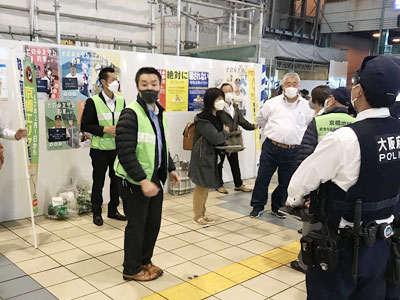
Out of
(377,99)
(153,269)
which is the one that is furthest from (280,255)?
(377,99)

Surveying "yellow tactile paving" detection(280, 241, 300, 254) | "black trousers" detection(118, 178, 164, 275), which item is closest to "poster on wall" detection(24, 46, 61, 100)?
"black trousers" detection(118, 178, 164, 275)

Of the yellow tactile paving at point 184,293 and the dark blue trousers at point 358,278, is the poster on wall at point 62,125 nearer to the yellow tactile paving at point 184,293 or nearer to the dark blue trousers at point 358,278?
the yellow tactile paving at point 184,293

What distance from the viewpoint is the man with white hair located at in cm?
430

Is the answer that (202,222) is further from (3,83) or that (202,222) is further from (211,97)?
(3,83)

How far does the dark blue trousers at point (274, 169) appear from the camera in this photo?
14.5ft

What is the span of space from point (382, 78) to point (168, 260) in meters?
2.44

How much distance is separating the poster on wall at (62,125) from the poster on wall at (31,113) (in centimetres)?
30

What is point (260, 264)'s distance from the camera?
350 centimetres

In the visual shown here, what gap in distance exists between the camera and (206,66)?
583 cm

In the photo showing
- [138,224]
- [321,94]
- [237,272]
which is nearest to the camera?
[138,224]

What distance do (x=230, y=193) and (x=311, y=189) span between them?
3986 millimetres

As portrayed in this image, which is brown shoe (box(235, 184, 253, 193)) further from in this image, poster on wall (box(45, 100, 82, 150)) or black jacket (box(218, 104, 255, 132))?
poster on wall (box(45, 100, 82, 150))

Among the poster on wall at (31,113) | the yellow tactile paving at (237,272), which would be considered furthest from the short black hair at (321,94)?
the poster on wall at (31,113)

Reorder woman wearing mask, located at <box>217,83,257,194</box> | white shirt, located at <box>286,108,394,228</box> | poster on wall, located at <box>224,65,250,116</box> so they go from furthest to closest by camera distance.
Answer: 1. poster on wall, located at <box>224,65,250,116</box>
2. woman wearing mask, located at <box>217,83,257,194</box>
3. white shirt, located at <box>286,108,394,228</box>
